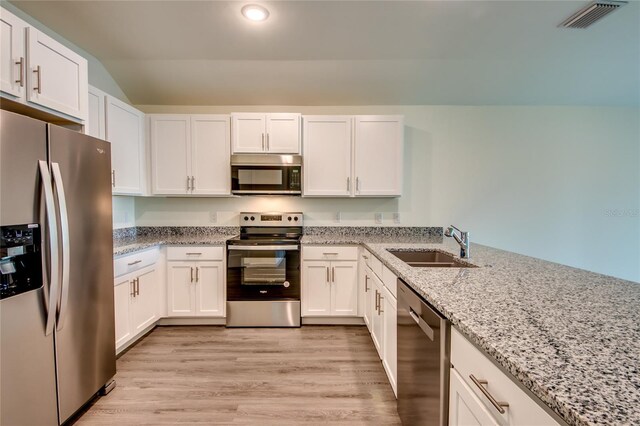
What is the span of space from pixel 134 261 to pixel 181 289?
602 mm

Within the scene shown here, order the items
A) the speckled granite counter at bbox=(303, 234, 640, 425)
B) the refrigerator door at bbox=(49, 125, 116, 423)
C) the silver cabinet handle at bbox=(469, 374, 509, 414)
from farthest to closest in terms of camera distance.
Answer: the refrigerator door at bbox=(49, 125, 116, 423), the silver cabinet handle at bbox=(469, 374, 509, 414), the speckled granite counter at bbox=(303, 234, 640, 425)

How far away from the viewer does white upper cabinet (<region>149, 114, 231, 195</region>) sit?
118 inches

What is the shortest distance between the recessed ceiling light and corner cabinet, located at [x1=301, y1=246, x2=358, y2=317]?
2124 millimetres

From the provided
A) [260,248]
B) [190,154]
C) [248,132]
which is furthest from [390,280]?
[190,154]

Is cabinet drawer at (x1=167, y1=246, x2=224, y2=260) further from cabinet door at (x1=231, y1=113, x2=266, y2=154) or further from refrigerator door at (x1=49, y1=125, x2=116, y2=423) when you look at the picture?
cabinet door at (x1=231, y1=113, x2=266, y2=154)

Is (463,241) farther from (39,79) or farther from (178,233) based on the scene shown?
(178,233)

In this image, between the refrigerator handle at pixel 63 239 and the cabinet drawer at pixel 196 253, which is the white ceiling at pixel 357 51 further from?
the cabinet drawer at pixel 196 253

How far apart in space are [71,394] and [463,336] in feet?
6.91

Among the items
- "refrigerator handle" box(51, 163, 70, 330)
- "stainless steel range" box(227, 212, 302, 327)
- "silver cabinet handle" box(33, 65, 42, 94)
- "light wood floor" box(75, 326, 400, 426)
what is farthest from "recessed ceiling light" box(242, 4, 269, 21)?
"light wood floor" box(75, 326, 400, 426)

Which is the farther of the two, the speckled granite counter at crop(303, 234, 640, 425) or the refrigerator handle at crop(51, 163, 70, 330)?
the refrigerator handle at crop(51, 163, 70, 330)

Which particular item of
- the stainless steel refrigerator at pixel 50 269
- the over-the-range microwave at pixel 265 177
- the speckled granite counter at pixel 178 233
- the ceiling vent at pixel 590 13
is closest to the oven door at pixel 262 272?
the speckled granite counter at pixel 178 233

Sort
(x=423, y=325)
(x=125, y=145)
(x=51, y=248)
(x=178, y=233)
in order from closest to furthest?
(x=423, y=325)
(x=51, y=248)
(x=125, y=145)
(x=178, y=233)

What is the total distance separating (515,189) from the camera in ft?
11.0

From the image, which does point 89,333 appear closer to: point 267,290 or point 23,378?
point 23,378
